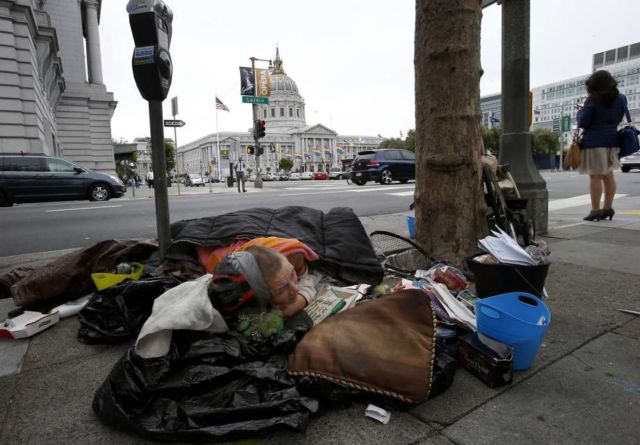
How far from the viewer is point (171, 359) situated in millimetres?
1802

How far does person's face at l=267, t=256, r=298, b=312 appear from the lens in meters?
2.14

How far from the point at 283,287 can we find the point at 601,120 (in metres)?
5.47

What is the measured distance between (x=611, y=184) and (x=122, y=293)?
6265mm

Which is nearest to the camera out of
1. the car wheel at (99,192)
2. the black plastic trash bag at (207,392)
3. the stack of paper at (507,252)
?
the black plastic trash bag at (207,392)

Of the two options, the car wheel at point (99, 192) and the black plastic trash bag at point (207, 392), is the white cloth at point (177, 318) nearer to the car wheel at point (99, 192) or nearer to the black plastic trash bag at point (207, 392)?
the black plastic trash bag at point (207, 392)

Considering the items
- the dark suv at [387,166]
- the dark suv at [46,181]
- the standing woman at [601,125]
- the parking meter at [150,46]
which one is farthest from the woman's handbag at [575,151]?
the dark suv at [46,181]

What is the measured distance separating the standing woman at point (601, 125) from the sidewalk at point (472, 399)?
3.77 meters

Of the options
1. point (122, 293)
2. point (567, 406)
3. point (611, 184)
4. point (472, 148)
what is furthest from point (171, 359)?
point (611, 184)

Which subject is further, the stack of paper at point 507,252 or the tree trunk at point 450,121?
the tree trunk at point 450,121

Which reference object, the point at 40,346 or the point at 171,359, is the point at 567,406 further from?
the point at 40,346

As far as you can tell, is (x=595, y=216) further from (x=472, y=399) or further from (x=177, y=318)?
(x=177, y=318)

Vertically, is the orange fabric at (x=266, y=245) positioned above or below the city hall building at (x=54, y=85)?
below

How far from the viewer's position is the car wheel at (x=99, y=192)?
13.6m

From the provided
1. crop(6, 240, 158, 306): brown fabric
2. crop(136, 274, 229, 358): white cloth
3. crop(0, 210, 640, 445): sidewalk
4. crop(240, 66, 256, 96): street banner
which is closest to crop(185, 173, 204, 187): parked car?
crop(240, 66, 256, 96): street banner
